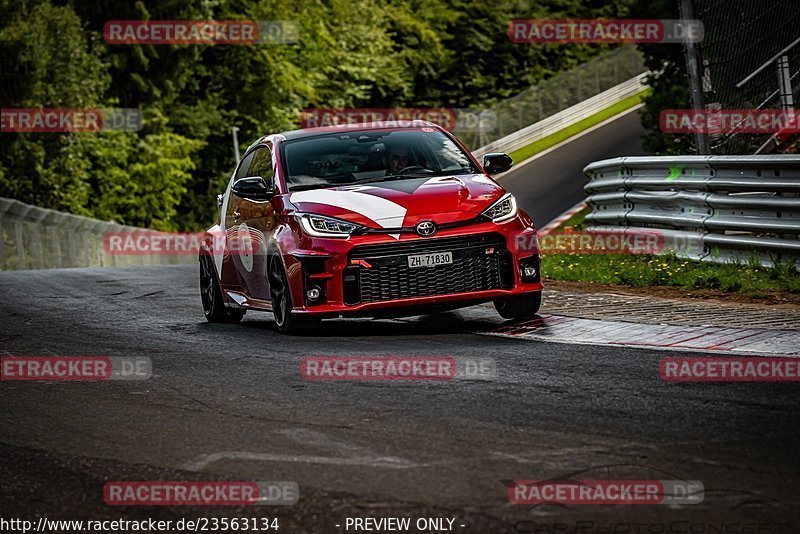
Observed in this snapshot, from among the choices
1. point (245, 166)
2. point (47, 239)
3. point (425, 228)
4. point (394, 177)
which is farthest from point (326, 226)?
point (47, 239)

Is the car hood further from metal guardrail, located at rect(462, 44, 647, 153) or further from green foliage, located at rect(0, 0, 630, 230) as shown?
metal guardrail, located at rect(462, 44, 647, 153)

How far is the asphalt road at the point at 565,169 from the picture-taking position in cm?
3145

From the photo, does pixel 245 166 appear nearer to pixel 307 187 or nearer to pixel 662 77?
pixel 307 187

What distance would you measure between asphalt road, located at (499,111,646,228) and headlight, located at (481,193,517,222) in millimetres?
16980

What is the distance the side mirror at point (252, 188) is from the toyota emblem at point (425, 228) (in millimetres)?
1684

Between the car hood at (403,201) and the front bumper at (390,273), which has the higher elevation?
the car hood at (403,201)

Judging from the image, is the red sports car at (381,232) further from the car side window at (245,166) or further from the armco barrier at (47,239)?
the armco barrier at (47,239)

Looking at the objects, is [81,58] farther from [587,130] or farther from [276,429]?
[276,429]

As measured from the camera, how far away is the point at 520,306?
1152cm

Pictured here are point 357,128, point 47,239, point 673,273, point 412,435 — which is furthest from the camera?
point 47,239

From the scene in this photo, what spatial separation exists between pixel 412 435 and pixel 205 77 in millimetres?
51003

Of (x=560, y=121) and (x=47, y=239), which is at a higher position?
(x=560, y=121)

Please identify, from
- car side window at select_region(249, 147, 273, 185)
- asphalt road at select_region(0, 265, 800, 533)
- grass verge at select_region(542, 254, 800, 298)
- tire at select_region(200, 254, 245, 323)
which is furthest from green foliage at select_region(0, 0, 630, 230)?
asphalt road at select_region(0, 265, 800, 533)

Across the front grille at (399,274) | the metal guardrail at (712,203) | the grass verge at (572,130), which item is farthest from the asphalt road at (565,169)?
the front grille at (399,274)
